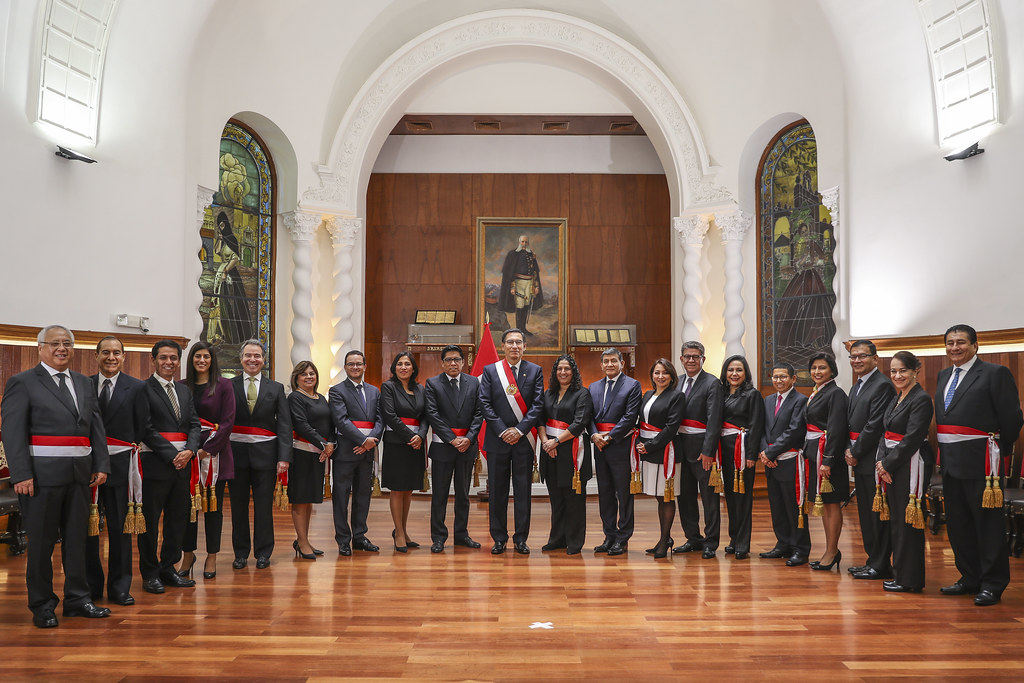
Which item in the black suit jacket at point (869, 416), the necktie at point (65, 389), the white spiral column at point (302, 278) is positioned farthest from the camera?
the white spiral column at point (302, 278)

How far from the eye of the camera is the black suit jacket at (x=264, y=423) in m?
5.65

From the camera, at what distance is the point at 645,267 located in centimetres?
1239

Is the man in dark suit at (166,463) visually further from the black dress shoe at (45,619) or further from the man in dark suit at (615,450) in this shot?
the man in dark suit at (615,450)

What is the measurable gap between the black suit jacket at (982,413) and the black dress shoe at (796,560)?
1.33m

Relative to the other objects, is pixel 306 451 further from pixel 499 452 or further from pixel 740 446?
pixel 740 446

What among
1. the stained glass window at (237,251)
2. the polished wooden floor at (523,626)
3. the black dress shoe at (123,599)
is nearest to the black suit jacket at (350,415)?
the polished wooden floor at (523,626)

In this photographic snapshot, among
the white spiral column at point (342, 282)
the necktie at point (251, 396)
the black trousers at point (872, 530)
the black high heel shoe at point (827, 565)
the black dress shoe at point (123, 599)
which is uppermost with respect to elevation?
the white spiral column at point (342, 282)

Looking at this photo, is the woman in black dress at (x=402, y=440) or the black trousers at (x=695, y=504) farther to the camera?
the woman in black dress at (x=402, y=440)

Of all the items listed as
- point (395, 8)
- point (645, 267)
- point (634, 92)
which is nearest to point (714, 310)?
point (645, 267)

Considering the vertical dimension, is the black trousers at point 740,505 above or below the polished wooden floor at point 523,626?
above

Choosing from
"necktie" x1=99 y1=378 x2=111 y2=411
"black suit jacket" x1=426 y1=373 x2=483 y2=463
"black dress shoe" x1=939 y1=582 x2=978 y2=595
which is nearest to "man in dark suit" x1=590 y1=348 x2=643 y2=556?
"black suit jacket" x1=426 y1=373 x2=483 y2=463

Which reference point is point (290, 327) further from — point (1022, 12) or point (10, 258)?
point (1022, 12)

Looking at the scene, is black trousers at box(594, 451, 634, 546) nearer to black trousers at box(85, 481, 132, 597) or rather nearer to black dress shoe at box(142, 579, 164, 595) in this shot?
black dress shoe at box(142, 579, 164, 595)

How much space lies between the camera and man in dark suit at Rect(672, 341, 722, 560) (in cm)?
602
